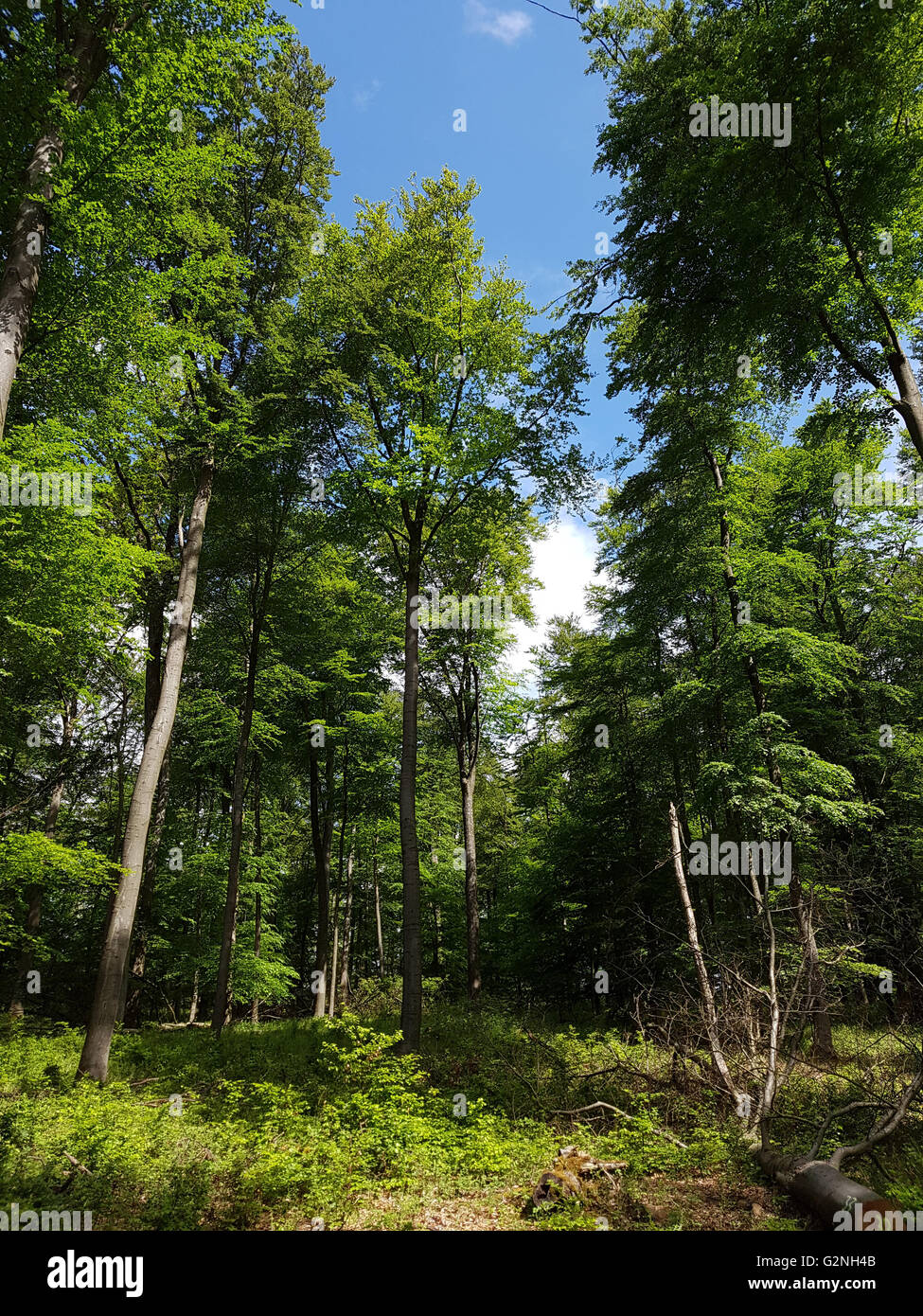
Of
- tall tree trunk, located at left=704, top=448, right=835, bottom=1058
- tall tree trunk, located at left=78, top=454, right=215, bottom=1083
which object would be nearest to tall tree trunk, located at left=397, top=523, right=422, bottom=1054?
tall tree trunk, located at left=78, top=454, right=215, bottom=1083

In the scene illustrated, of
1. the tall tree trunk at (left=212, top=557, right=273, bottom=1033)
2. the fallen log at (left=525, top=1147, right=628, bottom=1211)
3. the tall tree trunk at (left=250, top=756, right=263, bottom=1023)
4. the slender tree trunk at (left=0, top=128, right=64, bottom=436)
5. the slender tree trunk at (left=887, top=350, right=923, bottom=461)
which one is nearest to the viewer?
the fallen log at (left=525, top=1147, right=628, bottom=1211)

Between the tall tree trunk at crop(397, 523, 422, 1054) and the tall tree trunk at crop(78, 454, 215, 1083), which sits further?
the tall tree trunk at crop(397, 523, 422, 1054)

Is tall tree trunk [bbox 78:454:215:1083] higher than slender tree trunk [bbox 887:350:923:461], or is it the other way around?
slender tree trunk [bbox 887:350:923:461]

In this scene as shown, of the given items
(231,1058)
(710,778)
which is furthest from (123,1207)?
(710,778)

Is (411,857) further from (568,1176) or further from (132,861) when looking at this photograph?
(568,1176)

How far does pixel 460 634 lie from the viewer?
1652cm

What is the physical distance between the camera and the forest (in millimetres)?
5980

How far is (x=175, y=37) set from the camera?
7047 mm

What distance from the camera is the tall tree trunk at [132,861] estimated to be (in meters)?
8.51

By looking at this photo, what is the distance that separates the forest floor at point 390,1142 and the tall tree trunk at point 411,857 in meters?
0.71

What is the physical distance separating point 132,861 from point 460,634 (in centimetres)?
964

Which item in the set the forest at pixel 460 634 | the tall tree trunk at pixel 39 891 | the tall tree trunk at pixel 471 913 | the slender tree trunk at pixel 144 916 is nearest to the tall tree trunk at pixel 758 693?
the forest at pixel 460 634

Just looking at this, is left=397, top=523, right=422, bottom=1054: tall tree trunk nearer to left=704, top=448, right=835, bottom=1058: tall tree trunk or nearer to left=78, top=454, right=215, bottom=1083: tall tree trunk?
left=78, top=454, right=215, bottom=1083: tall tree trunk

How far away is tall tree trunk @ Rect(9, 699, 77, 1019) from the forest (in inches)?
7.1
